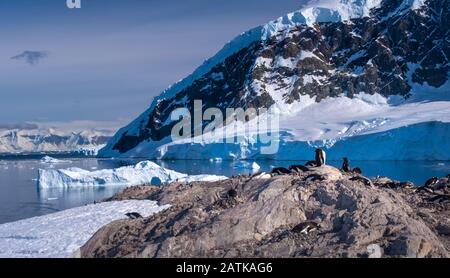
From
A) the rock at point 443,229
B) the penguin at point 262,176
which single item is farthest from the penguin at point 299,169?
the rock at point 443,229

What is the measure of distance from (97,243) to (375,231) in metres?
4.88

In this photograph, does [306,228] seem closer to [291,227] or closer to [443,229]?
[291,227]

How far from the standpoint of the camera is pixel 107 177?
141ft

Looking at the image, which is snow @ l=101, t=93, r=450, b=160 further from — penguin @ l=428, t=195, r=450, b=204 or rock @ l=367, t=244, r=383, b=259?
rock @ l=367, t=244, r=383, b=259

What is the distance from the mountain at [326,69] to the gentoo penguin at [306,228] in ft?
286

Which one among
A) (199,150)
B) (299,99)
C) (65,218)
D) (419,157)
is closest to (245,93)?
(299,99)

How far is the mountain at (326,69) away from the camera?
358 ft

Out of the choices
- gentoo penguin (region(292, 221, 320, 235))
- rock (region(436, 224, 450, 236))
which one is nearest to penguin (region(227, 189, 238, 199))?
gentoo penguin (region(292, 221, 320, 235))

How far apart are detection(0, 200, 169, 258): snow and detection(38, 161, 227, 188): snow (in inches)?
942

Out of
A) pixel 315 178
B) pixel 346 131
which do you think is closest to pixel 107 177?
pixel 315 178
